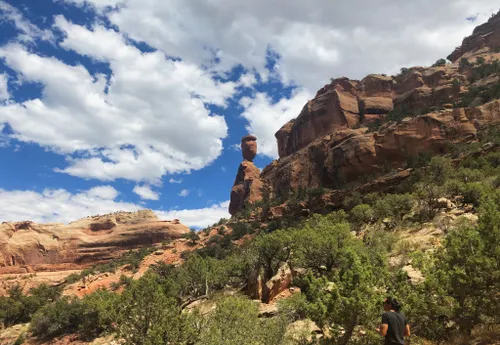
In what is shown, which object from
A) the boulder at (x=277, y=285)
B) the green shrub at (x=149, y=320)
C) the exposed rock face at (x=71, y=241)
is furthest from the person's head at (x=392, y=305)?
the exposed rock face at (x=71, y=241)

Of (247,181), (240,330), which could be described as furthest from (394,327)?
(247,181)

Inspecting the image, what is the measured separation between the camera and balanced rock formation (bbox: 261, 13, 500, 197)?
196 feet

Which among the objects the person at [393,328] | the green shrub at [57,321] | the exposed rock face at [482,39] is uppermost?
the exposed rock face at [482,39]

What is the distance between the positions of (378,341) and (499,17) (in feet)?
461

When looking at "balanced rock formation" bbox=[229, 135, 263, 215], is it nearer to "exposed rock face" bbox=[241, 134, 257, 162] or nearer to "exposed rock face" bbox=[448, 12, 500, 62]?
"exposed rock face" bbox=[241, 134, 257, 162]

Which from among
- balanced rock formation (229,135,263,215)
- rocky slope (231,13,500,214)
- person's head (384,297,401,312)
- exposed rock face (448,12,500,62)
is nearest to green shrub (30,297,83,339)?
person's head (384,297,401,312)

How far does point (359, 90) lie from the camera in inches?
4003

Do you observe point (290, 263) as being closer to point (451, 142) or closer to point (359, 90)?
point (451, 142)

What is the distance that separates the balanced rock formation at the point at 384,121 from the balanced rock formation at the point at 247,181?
4.54 meters

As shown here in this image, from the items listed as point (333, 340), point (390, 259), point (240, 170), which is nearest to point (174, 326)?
point (333, 340)

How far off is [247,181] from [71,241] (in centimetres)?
6042

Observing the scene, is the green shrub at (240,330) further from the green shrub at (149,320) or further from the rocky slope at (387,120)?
the rocky slope at (387,120)

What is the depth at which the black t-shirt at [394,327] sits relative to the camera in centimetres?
751

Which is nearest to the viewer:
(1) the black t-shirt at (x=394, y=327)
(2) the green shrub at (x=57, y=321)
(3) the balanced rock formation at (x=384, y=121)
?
(1) the black t-shirt at (x=394, y=327)
